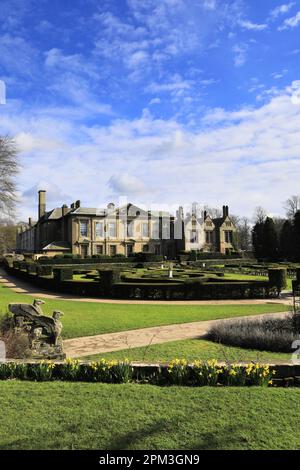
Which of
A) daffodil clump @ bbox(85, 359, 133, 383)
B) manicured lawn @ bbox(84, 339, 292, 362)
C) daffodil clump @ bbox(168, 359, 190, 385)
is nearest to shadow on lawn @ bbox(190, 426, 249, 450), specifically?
daffodil clump @ bbox(168, 359, 190, 385)

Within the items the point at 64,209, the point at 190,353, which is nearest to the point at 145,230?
the point at 64,209

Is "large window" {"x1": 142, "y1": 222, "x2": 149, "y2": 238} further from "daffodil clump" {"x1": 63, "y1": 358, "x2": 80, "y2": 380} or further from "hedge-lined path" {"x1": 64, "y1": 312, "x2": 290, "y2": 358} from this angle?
"daffodil clump" {"x1": 63, "y1": 358, "x2": 80, "y2": 380}

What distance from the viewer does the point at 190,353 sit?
28.8ft

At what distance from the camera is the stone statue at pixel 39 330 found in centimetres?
837

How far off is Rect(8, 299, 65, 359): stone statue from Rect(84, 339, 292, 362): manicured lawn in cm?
83

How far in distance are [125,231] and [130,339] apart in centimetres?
4785

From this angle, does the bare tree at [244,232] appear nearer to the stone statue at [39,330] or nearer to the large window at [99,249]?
the large window at [99,249]

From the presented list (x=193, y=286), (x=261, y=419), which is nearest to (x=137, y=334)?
(x=261, y=419)

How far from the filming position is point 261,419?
181 inches

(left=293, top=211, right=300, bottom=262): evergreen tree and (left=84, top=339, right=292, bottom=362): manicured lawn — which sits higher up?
(left=293, top=211, right=300, bottom=262): evergreen tree

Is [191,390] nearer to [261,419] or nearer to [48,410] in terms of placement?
[261,419]

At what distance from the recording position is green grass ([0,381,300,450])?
13.3 ft

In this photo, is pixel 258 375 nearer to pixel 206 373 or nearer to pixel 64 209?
pixel 206 373

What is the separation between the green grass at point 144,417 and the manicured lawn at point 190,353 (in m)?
2.69
